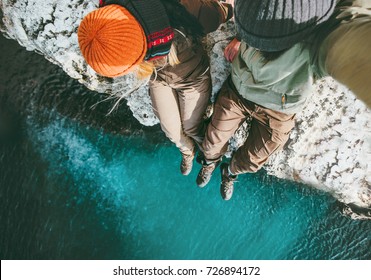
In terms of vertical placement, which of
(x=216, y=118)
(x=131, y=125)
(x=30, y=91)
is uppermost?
(x=216, y=118)

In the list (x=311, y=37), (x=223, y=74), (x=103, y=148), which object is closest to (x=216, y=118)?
(x=223, y=74)

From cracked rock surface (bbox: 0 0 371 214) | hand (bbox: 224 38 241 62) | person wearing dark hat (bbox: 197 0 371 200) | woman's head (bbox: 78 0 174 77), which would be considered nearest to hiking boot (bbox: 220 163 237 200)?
cracked rock surface (bbox: 0 0 371 214)

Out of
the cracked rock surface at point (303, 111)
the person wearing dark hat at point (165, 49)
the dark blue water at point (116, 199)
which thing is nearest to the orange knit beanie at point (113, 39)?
the person wearing dark hat at point (165, 49)

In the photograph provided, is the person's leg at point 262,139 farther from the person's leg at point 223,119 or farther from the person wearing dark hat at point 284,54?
the person's leg at point 223,119

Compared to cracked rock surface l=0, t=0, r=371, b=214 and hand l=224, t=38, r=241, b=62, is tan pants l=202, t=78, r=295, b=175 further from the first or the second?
cracked rock surface l=0, t=0, r=371, b=214

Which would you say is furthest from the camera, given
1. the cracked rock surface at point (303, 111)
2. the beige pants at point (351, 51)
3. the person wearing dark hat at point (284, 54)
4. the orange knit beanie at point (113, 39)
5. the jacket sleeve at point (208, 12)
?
the cracked rock surface at point (303, 111)
